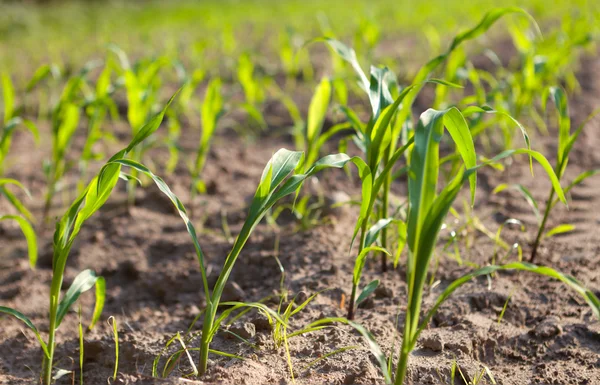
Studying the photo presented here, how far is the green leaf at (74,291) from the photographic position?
5.00ft

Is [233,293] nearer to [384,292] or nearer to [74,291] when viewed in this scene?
[384,292]

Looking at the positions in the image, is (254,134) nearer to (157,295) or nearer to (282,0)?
(157,295)

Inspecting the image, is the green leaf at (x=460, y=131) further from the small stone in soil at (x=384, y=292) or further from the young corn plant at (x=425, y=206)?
the small stone in soil at (x=384, y=292)

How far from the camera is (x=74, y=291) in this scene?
1.56 meters

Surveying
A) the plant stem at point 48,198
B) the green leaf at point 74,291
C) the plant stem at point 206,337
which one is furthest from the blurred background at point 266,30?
the plant stem at point 206,337

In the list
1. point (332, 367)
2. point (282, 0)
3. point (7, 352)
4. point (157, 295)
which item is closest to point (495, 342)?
point (332, 367)

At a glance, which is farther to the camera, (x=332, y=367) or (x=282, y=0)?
(x=282, y=0)

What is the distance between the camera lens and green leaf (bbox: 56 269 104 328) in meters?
1.52

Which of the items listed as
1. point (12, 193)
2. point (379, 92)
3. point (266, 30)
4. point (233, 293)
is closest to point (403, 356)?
point (379, 92)

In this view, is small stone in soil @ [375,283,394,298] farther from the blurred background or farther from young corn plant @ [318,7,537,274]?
the blurred background

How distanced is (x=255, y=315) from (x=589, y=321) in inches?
37.9

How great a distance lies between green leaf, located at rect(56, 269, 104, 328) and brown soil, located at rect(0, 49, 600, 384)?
22cm

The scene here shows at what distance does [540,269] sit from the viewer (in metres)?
1.18

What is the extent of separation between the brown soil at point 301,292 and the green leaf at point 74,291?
0.22 m
